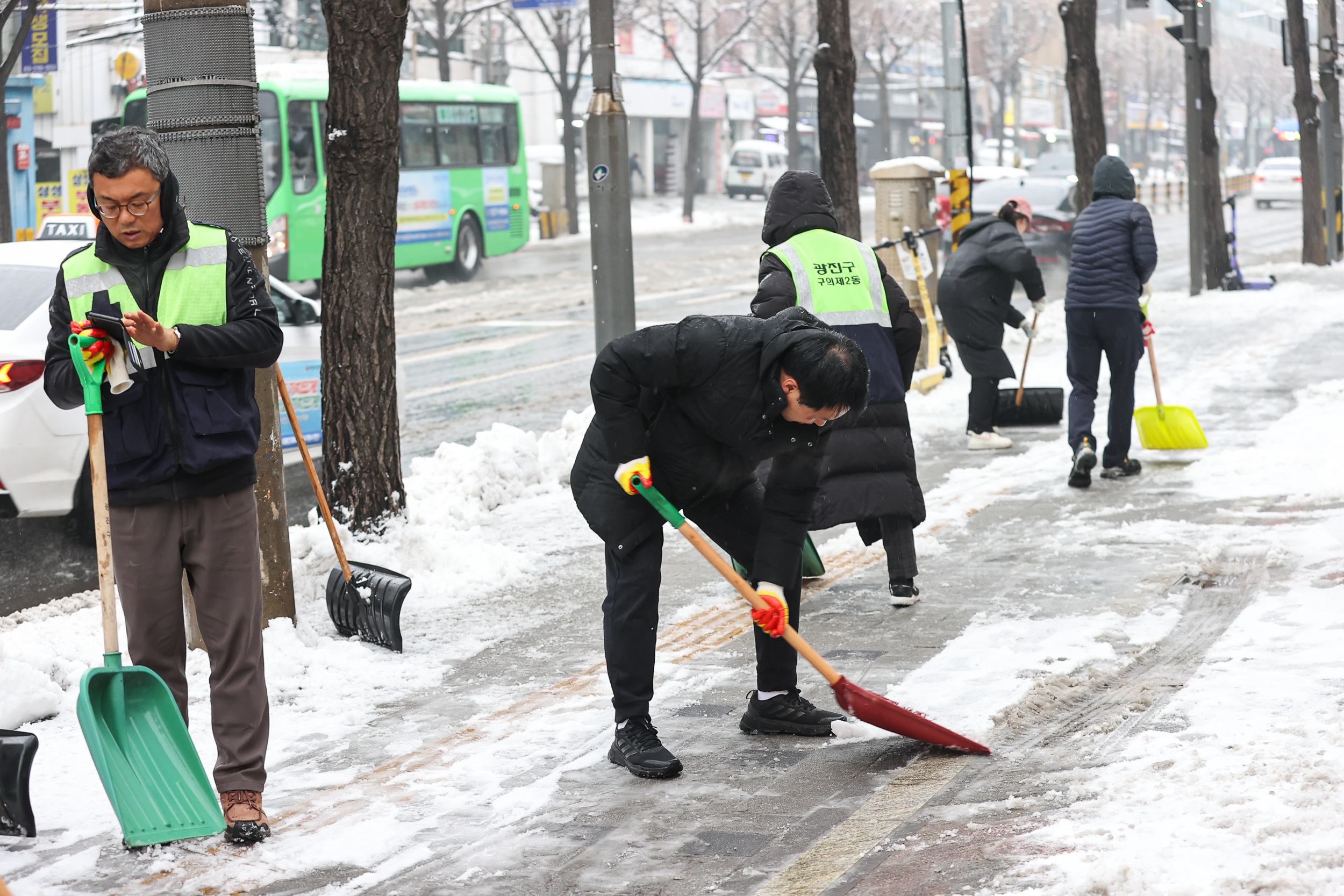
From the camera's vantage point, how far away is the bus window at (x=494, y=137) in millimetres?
25984

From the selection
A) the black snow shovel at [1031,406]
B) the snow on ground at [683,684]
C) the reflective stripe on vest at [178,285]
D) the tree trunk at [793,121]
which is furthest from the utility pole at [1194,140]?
the tree trunk at [793,121]

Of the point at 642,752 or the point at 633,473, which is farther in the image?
the point at 642,752

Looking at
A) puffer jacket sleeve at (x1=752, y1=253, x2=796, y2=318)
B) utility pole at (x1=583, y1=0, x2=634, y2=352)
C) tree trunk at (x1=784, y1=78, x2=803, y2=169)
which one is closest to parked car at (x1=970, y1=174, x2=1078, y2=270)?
utility pole at (x1=583, y1=0, x2=634, y2=352)

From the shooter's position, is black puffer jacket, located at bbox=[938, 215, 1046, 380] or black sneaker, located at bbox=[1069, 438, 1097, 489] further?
black puffer jacket, located at bbox=[938, 215, 1046, 380]

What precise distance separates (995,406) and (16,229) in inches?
794

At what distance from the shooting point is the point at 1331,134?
25641 mm

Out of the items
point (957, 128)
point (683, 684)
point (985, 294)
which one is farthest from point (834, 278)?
point (957, 128)

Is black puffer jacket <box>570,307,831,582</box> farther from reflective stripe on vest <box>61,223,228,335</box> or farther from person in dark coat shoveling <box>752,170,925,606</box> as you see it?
person in dark coat shoveling <box>752,170,925,606</box>

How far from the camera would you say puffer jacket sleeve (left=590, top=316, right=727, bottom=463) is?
412 centimetres

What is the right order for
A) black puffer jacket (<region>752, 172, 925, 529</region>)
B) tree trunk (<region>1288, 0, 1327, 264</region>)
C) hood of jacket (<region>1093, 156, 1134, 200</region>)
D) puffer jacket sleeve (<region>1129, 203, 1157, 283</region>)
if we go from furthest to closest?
tree trunk (<region>1288, 0, 1327, 264</region>)
hood of jacket (<region>1093, 156, 1134, 200</region>)
puffer jacket sleeve (<region>1129, 203, 1157, 283</region>)
black puffer jacket (<region>752, 172, 925, 529</region>)

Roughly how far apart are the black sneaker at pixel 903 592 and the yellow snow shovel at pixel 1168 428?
3561 mm

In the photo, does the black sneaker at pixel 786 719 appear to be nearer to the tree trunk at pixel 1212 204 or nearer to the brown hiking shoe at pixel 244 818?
the brown hiking shoe at pixel 244 818

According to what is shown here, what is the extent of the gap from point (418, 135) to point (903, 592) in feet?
63.8

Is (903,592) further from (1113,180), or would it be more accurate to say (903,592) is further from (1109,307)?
(1113,180)
